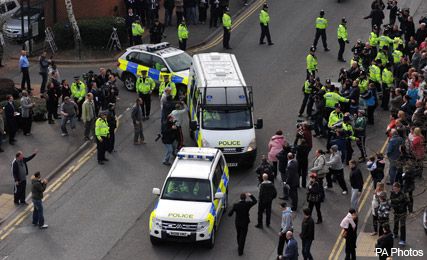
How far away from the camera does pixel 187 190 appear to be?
82.4 feet

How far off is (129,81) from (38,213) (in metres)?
10.9

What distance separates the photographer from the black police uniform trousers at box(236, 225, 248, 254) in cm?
2419

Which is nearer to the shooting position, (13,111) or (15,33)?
(13,111)

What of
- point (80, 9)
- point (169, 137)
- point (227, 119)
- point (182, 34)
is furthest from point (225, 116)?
point (80, 9)

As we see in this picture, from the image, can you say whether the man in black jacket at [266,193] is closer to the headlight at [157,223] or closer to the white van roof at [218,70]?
the headlight at [157,223]

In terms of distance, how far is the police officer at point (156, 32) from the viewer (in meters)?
39.7

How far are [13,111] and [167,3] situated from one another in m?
12.9

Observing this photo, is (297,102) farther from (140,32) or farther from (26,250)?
(26,250)

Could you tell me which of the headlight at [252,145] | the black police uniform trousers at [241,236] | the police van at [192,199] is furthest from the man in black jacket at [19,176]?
the black police uniform trousers at [241,236]

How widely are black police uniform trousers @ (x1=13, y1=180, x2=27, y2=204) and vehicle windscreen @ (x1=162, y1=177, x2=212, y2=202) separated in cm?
475

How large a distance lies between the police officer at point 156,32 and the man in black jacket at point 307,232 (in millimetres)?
18079

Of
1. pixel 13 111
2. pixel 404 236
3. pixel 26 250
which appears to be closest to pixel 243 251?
pixel 404 236

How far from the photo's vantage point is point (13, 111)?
103 feet

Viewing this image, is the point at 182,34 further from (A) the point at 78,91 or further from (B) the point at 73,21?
(A) the point at 78,91
